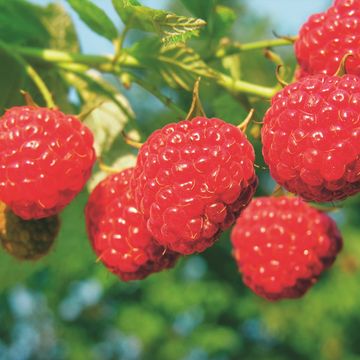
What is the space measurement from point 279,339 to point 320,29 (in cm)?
920

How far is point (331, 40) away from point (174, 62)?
39cm

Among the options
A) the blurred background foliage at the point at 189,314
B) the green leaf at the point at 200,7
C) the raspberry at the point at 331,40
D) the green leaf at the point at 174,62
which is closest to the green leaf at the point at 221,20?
the green leaf at the point at 200,7

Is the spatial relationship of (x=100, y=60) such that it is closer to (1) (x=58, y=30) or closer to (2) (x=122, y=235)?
(1) (x=58, y=30)

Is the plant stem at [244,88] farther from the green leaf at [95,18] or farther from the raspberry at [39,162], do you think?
the raspberry at [39,162]

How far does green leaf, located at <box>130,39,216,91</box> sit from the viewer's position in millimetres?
1521

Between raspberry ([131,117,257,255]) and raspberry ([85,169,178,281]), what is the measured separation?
195 millimetres

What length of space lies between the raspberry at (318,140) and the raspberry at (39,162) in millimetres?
374

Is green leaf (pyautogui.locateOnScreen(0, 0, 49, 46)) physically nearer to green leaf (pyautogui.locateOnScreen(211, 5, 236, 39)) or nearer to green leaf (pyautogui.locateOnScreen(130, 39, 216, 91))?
green leaf (pyautogui.locateOnScreen(130, 39, 216, 91))

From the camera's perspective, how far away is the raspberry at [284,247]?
160cm

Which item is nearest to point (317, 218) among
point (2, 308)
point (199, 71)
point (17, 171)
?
point (199, 71)

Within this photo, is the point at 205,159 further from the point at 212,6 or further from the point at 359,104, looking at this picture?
the point at 212,6

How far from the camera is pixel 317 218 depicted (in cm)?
167

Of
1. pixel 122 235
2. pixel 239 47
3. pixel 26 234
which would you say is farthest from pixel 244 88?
pixel 26 234

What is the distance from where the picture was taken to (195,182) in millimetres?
1102
